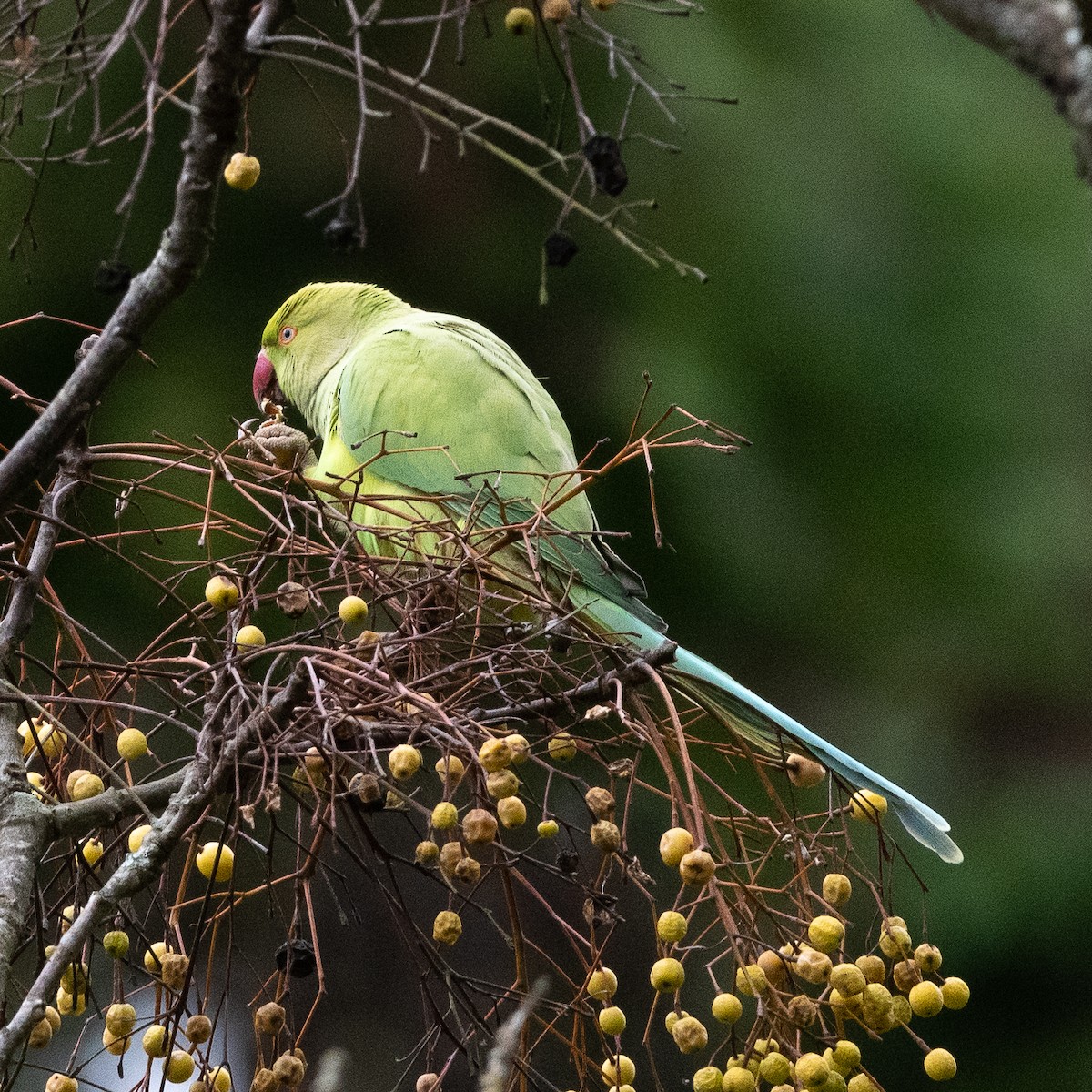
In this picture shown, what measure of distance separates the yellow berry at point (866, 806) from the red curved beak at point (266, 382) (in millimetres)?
1958

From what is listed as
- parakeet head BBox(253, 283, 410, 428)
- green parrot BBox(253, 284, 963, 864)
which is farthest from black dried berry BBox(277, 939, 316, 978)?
parakeet head BBox(253, 283, 410, 428)

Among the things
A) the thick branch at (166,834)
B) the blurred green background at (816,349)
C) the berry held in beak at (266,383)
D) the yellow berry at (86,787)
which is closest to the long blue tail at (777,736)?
the thick branch at (166,834)

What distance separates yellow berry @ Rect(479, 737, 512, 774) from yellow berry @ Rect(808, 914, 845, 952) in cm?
32

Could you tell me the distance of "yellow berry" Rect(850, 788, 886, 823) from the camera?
138 centimetres

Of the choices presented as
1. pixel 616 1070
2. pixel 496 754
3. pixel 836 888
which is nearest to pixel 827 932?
pixel 836 888

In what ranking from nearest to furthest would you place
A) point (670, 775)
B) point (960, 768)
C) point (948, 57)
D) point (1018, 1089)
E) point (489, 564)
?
point (670, 775), point (489, 564), point (1018, 1089), point (960, 768), point (948, 57)

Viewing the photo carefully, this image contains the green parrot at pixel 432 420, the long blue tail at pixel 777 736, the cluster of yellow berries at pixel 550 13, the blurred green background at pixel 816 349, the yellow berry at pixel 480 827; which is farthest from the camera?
the blurred green background at pixel 816 349

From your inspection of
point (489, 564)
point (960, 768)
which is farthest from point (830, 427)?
point (489, 564)

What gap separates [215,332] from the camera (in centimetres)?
383

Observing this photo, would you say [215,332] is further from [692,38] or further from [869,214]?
[869,214]

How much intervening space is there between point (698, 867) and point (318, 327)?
2112 mm

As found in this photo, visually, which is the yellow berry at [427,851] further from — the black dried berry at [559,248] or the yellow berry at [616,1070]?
the black dried berry at [559,248]

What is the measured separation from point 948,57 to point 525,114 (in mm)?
1501

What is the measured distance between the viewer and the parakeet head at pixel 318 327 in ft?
9.79
